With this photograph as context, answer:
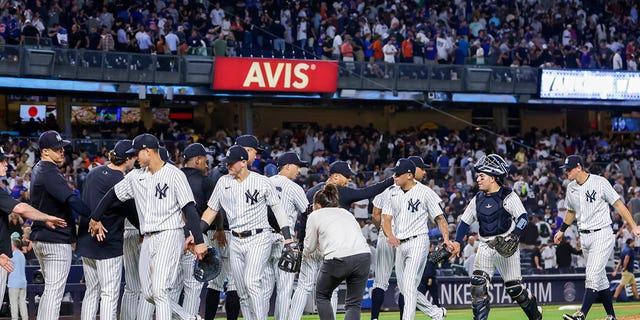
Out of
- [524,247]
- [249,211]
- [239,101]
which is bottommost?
[524,247]

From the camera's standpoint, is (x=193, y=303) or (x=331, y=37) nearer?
(x=193, y=303)

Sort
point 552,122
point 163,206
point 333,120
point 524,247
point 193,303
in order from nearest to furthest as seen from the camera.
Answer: point 163,206
point 193,303
point 524,247
point 333,120
point 552,122

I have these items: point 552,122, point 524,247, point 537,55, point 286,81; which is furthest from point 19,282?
point 552,122

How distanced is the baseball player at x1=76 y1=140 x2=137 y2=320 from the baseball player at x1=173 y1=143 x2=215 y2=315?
41.2 inches

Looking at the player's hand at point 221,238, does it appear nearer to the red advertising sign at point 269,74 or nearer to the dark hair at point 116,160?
the dark hair at point 116,160

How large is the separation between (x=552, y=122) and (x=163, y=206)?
→ 32415 mm

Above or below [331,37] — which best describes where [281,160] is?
below

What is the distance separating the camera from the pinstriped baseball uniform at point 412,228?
1249cm

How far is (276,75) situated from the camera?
1177 inches

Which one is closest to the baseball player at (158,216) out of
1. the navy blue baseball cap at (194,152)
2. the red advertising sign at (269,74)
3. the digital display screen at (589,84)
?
the navy blue baseball cap at (194,152)

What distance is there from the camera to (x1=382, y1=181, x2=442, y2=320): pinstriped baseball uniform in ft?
41.0

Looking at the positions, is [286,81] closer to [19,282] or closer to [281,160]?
[19,282]

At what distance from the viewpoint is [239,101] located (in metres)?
33.8

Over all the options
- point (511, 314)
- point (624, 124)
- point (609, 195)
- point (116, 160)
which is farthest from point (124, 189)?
point (624, 124)
